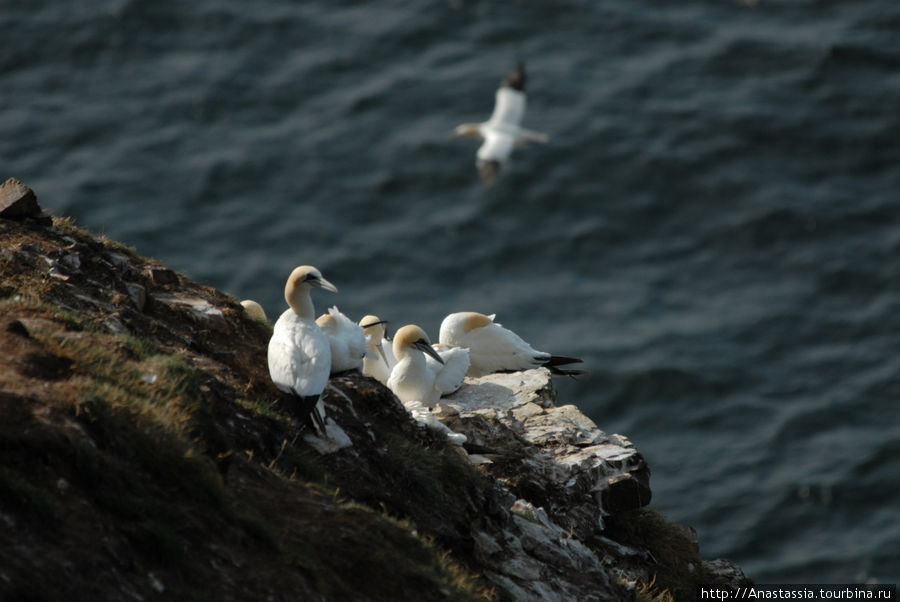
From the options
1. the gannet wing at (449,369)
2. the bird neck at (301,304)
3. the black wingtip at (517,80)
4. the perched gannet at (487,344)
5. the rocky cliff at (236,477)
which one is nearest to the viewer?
the rocky cliff at (236,477)

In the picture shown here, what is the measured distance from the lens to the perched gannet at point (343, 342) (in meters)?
8.87

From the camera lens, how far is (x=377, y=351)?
11.7m

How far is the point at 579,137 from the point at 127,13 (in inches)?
659

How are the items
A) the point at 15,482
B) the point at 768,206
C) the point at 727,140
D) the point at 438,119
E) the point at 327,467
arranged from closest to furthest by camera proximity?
the point at 15,482 → the point at 327,467 → the point at 768,206 → the point at 727,140 → the point at 438,119

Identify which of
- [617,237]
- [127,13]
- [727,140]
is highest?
[127,13]

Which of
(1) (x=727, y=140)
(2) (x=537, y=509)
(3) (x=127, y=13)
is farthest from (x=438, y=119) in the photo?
(2) (x=537, y=509)

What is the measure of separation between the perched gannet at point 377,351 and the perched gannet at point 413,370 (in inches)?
30.2

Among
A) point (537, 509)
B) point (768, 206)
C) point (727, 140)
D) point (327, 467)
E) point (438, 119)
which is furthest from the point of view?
point (438, 119)

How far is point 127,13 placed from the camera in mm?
39250

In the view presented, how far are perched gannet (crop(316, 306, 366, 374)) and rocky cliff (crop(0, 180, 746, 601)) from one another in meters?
0.25

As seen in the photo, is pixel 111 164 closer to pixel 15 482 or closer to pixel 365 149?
pixel 365 149

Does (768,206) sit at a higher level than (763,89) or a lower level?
lower

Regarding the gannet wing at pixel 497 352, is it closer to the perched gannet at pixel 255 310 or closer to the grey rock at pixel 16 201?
the perched gannet at pixel 255 310

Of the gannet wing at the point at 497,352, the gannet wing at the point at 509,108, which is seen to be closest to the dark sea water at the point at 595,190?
the gannet wing at the point at 509,108
